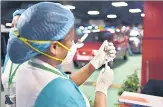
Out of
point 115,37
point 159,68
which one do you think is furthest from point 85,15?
point 159,68

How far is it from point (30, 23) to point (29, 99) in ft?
0.96

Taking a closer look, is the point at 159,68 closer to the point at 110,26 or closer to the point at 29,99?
the point at 110,26

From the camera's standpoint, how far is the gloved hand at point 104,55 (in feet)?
4.67

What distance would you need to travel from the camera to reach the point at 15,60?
1096 mm

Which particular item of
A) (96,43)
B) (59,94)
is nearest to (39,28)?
(59,94)

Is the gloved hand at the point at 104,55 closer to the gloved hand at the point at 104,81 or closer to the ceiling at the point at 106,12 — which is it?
the gloved hand at the point at 104,81

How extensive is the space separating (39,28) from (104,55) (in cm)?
52

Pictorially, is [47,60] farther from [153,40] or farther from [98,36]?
[98,36]

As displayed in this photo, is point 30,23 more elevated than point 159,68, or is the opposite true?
point 30,23

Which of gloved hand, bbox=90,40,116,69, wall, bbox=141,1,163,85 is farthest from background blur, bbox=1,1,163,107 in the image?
gloved hand, bbox=90,40,116,69

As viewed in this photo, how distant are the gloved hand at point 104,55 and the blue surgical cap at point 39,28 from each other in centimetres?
41

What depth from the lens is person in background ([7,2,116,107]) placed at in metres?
1.00

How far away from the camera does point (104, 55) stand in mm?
1458

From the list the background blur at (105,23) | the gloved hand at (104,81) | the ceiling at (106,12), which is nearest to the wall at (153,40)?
the background blur at (105,23)
